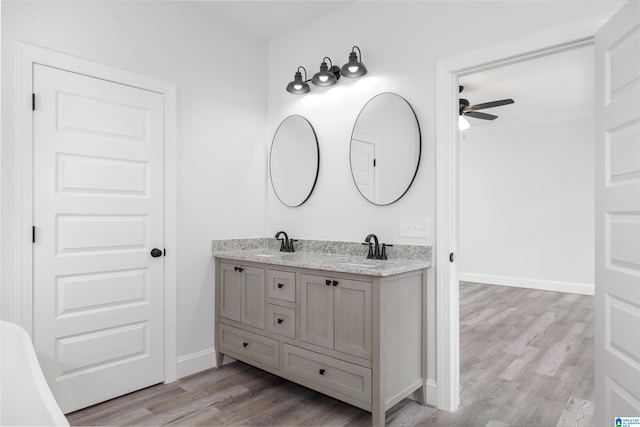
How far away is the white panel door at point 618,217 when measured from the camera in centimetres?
162

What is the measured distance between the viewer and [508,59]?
2240mm

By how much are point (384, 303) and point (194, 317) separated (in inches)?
63.7

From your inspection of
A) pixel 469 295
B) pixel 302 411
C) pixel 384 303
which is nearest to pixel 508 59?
pixel 384 303

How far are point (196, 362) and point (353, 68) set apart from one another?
248 cm

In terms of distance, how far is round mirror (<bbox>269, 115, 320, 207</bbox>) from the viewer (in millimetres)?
3213

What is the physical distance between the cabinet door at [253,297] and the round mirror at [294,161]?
0.76m

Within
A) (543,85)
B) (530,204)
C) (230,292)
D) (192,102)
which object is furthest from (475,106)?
(230,292)

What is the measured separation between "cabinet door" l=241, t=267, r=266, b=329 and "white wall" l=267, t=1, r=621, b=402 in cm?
61

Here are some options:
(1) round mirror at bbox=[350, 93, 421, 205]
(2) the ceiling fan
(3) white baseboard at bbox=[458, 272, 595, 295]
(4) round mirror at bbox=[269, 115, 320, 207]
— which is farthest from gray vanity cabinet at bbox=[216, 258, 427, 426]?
(3) white baseboard at bbox=[458, 272, 595, 295]

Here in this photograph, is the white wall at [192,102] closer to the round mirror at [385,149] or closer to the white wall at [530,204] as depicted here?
the round mirror at [385,149]

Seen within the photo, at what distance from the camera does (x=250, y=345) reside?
2.83m

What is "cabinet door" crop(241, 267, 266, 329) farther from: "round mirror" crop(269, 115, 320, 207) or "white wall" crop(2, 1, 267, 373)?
"round mirror" crop(269, 115, 320, 207)

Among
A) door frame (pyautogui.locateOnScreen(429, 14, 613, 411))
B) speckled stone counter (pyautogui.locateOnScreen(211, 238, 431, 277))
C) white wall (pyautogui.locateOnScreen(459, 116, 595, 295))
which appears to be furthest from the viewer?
white wall (pyautogui.locateOnScreen(459, 116, 595, 295))

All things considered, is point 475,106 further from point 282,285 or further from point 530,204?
point 282,285
